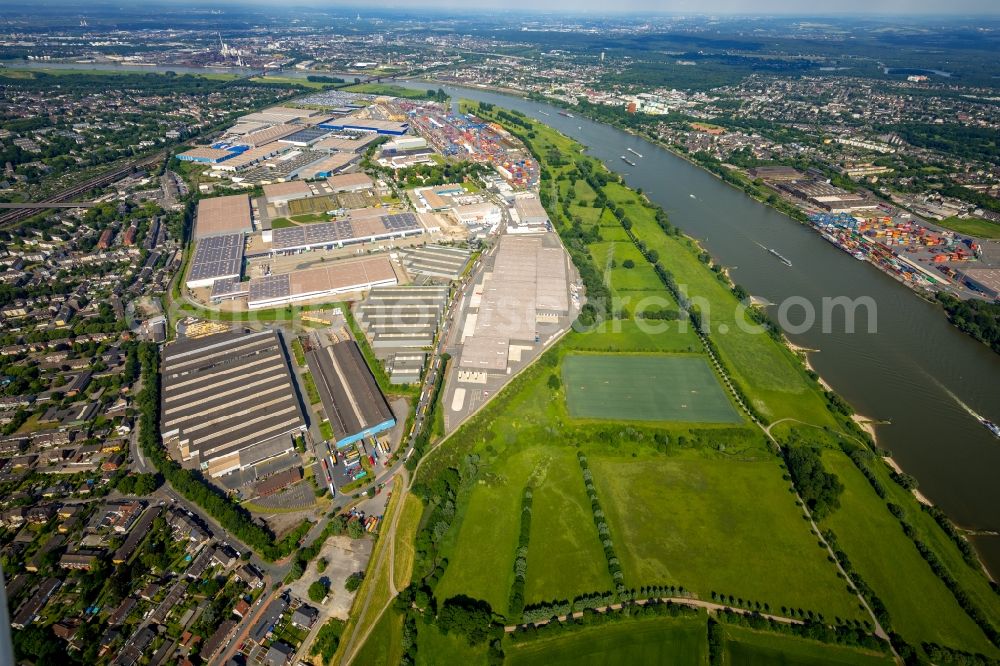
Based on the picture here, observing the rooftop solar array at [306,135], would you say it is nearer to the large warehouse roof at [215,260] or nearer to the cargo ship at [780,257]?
the large warehouse roof at [215,260]

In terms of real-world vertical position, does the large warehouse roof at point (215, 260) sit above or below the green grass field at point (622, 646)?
above

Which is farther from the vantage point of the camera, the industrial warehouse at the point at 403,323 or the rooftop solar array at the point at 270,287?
the rooftop solar array at the point at 270,287

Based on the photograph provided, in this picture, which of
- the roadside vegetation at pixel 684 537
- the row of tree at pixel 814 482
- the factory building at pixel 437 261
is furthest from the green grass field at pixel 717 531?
the factory building at pixel 437 261

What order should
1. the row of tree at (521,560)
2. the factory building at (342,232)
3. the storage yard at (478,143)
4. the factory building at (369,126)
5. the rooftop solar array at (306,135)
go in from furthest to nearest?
the factory building at (369,126), the rooftop solar array at (306,135), the storage yard at (478,143), the factory building at (342,232), the row of tree at (521,560)

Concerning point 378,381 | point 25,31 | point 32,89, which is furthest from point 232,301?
point 25,31

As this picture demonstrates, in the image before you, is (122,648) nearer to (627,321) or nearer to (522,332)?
(522,332)

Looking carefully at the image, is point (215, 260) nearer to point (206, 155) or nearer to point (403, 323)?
point (403, 323)
